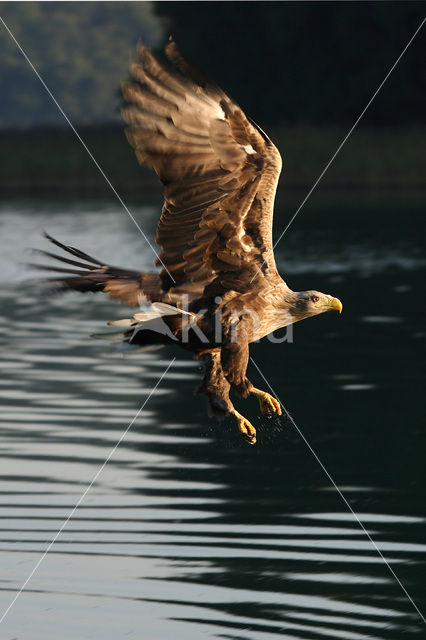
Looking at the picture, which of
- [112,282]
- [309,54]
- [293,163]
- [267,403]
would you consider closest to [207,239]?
[112,282]

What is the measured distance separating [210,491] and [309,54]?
37.5m

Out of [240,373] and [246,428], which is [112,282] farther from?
[246,428]

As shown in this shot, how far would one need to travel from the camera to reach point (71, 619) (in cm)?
838

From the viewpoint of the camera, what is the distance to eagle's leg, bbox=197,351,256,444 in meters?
7.86

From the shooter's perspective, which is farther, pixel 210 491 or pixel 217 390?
pixel 210 491

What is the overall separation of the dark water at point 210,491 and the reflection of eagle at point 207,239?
154 cm

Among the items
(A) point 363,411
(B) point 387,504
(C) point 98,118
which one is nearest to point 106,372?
(A) point 363,411

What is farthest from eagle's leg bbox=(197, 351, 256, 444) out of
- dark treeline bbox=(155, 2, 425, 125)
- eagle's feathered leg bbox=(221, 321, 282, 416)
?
dark treeline bbox=(155, 2, 425, 125)

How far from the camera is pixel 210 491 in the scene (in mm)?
11305

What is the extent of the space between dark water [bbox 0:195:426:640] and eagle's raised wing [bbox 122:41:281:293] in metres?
2.09

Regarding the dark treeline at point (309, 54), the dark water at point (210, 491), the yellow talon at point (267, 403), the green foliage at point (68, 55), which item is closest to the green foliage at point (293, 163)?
the dark treeline at point (309, 54)

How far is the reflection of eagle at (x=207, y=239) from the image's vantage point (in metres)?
7.68

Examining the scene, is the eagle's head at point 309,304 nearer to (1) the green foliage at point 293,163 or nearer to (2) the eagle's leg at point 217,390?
(2) the eagle's leg at point 217,390

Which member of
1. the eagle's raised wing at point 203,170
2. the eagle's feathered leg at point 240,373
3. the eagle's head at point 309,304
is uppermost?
the eagle's raised wing at point 203,170
